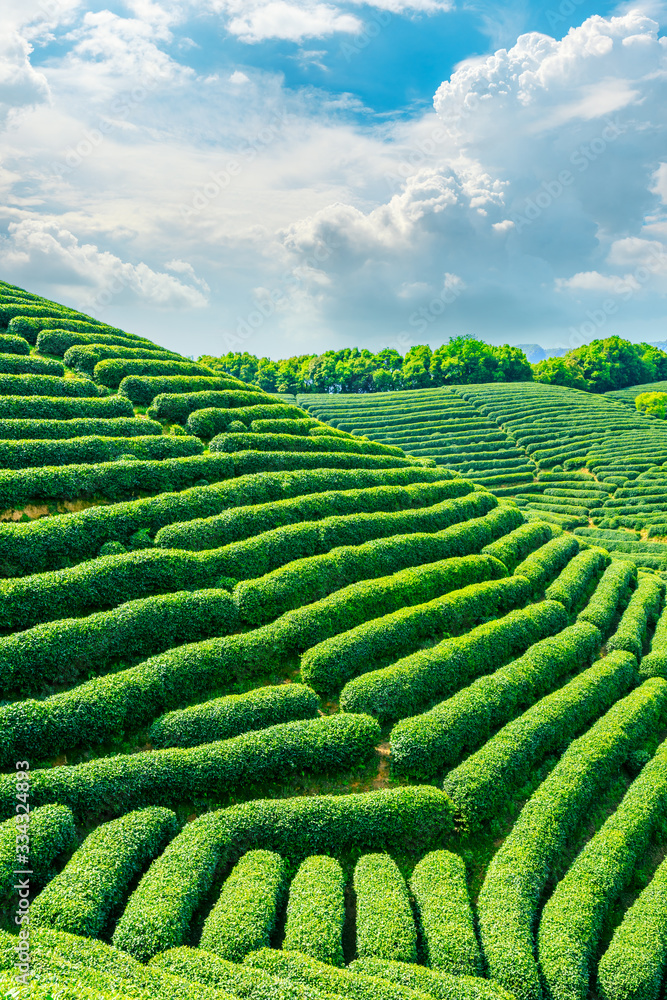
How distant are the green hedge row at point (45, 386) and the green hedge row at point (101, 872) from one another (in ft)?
70.8

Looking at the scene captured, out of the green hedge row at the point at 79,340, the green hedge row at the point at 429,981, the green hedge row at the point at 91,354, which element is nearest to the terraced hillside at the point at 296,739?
the green hedge row at the point at 429,981

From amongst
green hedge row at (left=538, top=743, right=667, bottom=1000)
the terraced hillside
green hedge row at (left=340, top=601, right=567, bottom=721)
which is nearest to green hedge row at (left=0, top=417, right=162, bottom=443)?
the terraced hillside

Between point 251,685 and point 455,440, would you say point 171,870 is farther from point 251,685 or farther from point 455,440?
point 455,440

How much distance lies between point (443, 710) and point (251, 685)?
603 cm

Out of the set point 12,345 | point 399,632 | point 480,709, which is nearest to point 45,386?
point 12,345

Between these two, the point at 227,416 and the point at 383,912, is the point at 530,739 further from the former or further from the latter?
the point at 227,416

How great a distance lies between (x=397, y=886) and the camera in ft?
42.4

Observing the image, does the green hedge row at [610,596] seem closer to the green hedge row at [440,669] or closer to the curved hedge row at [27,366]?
the green hedge row at [440,669]

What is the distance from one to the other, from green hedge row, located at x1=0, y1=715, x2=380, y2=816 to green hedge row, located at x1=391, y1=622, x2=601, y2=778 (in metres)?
1.14

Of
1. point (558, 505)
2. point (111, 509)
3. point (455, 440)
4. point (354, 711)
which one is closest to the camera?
point (354, 711)

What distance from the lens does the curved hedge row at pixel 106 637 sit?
1560 centimetres

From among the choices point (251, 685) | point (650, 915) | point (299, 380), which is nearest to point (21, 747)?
point (251, 685)

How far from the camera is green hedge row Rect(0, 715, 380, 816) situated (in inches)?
515

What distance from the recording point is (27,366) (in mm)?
29438
